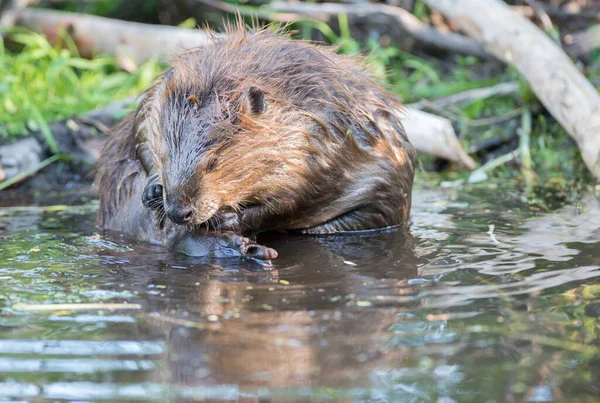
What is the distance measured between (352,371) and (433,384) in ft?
0.62

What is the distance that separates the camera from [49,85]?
589 cm

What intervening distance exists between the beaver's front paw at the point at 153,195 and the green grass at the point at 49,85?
2.00 m

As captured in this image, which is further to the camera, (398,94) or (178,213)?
(398,94)

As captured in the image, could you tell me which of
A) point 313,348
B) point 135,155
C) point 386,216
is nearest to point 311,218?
point 386,216

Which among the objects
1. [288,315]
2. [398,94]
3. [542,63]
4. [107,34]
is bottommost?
[288,315]

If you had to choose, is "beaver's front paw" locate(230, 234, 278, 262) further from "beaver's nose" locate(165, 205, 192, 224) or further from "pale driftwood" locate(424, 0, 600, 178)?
"pale driftwood" locate(424, 0, 600, 178)

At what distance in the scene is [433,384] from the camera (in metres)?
1.88

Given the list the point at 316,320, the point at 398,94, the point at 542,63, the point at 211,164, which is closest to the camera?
the point at 316,320

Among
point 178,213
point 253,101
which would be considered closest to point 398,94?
point 253,101

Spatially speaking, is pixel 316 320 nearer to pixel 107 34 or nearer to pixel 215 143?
pixel 215 143

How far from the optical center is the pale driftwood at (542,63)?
14.0ft

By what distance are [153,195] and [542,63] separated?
8.06ft

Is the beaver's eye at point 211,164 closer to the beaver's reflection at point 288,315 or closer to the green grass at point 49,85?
the beaver's reflection at point 288,315

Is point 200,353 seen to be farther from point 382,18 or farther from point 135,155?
point 382,18
